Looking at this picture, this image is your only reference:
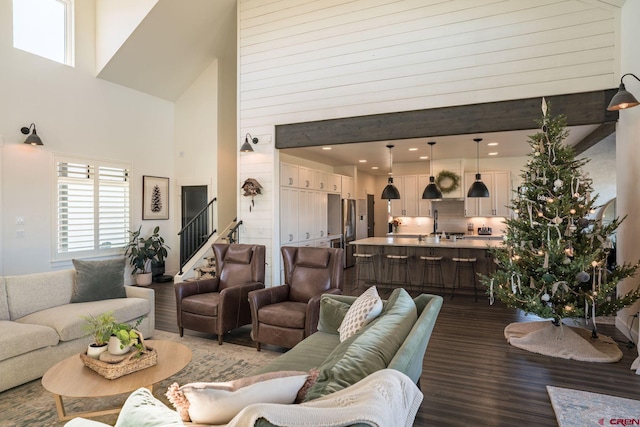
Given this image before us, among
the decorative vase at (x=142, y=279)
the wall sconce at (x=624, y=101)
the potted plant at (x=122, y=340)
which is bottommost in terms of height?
the decorative vase at (x=142, y=279)

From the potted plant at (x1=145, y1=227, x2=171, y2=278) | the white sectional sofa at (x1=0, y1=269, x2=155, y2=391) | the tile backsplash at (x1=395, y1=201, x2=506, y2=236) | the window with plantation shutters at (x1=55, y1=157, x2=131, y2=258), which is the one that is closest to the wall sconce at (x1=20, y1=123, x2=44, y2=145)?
→ the window with plantation shutters at (x1=55, y1=157, x2=131, y2=258)

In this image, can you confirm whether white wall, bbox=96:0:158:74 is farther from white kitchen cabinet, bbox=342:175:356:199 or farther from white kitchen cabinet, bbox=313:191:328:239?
white kitchen cabinet, bbox=342:175:356:199

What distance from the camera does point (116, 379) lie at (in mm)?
2395

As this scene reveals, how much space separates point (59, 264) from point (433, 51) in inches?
271

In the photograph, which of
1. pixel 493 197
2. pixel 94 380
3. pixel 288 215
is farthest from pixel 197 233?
pixel 493 197

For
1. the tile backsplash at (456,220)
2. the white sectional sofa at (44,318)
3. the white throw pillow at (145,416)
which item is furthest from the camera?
the tile backsplash at (456,220)

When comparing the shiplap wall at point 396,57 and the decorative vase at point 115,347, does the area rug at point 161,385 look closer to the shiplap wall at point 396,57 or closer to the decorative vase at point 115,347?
the decorative vase at point 115,347

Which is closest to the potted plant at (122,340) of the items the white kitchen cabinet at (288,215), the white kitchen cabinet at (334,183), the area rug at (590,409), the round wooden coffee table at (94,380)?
the round wooden coffee table at (94,380)

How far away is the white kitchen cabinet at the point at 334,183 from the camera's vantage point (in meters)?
8.82

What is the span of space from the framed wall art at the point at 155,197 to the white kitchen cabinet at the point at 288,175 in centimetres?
306

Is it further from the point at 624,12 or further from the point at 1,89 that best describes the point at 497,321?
the point at 1,89

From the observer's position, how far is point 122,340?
8.18 ft

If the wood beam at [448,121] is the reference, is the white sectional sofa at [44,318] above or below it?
below

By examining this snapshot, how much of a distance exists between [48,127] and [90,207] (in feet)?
4.90
